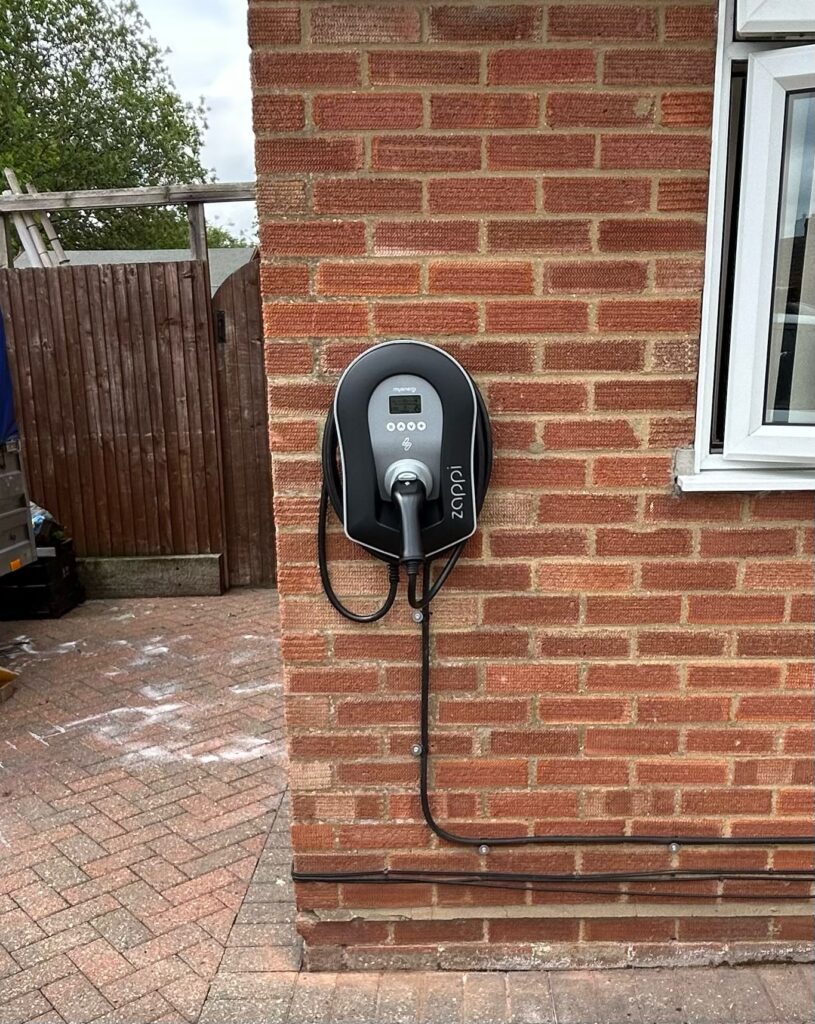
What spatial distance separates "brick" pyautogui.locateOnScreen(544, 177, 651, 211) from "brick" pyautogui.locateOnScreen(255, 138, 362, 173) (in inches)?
18.1

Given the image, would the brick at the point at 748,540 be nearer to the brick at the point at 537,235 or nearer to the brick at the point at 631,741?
the brick at the point at 631,741

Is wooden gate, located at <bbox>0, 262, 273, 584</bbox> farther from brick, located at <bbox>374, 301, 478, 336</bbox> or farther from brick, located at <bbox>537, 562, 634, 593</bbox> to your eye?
brick, located at <bbox>537, 562, 634, 593</bbox>

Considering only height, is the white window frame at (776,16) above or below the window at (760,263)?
above

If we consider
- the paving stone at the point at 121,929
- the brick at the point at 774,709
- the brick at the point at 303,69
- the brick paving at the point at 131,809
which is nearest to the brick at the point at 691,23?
the brick at the point at 303,69

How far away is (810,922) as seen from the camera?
7.80 feet

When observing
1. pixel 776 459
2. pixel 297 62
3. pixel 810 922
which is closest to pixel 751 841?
pixel 810 922

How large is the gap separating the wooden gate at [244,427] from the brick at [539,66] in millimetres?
4153

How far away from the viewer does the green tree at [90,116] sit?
18953 millimetres

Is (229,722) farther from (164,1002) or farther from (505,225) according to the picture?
(505,225)

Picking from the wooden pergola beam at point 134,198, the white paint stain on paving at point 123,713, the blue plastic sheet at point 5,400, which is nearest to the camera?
the white paint stain on paving at point 123,713

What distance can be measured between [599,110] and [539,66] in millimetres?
168

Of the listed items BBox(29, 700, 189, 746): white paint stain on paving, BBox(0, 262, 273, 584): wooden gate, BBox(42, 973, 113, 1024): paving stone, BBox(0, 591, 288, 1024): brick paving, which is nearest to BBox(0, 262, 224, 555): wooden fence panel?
BBox(0, 262, 273, 584): wooden gate

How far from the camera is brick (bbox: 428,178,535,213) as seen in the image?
1969 millimetres

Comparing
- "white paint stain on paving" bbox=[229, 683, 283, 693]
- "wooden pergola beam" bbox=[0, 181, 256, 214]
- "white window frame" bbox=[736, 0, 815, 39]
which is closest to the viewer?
"white window frame" bbox=[736, 0, 815, 39]
